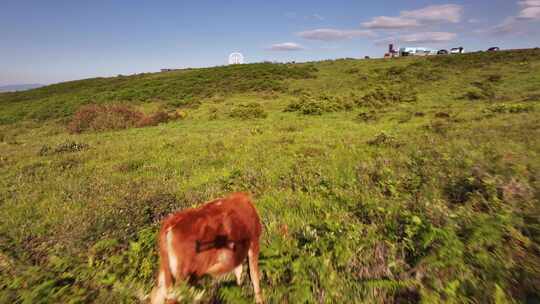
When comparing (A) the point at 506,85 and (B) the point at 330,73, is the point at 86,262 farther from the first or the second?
(B) the point at 330,73

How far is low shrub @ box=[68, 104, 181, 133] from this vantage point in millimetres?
17844

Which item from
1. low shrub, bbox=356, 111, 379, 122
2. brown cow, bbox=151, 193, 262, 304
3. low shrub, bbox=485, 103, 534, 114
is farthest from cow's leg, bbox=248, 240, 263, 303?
low shrub, bbox=485, 103, 534, 114

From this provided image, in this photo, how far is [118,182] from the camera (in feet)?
22.7

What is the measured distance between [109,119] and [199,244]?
18609 millimetres

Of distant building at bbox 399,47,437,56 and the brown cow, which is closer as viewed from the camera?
the brown cow

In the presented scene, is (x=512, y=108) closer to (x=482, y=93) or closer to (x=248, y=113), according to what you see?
(x=482, y=93)

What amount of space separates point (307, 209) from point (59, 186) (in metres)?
5.82

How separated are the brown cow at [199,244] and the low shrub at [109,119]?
57.8 ft

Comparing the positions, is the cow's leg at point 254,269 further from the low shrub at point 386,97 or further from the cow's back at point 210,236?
the low shrub at point 386,97

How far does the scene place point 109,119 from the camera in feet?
59.4

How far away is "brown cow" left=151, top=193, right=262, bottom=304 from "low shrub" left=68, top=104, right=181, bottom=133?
57.8ft

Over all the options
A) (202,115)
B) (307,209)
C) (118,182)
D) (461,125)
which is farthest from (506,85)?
(118,182)

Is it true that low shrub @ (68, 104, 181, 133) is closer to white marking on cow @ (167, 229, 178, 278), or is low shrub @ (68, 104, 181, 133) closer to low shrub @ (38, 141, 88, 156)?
low shrub @ (38, 141, 88, 156)

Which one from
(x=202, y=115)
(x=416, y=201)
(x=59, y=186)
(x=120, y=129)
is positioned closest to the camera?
(x=416, y=201)
